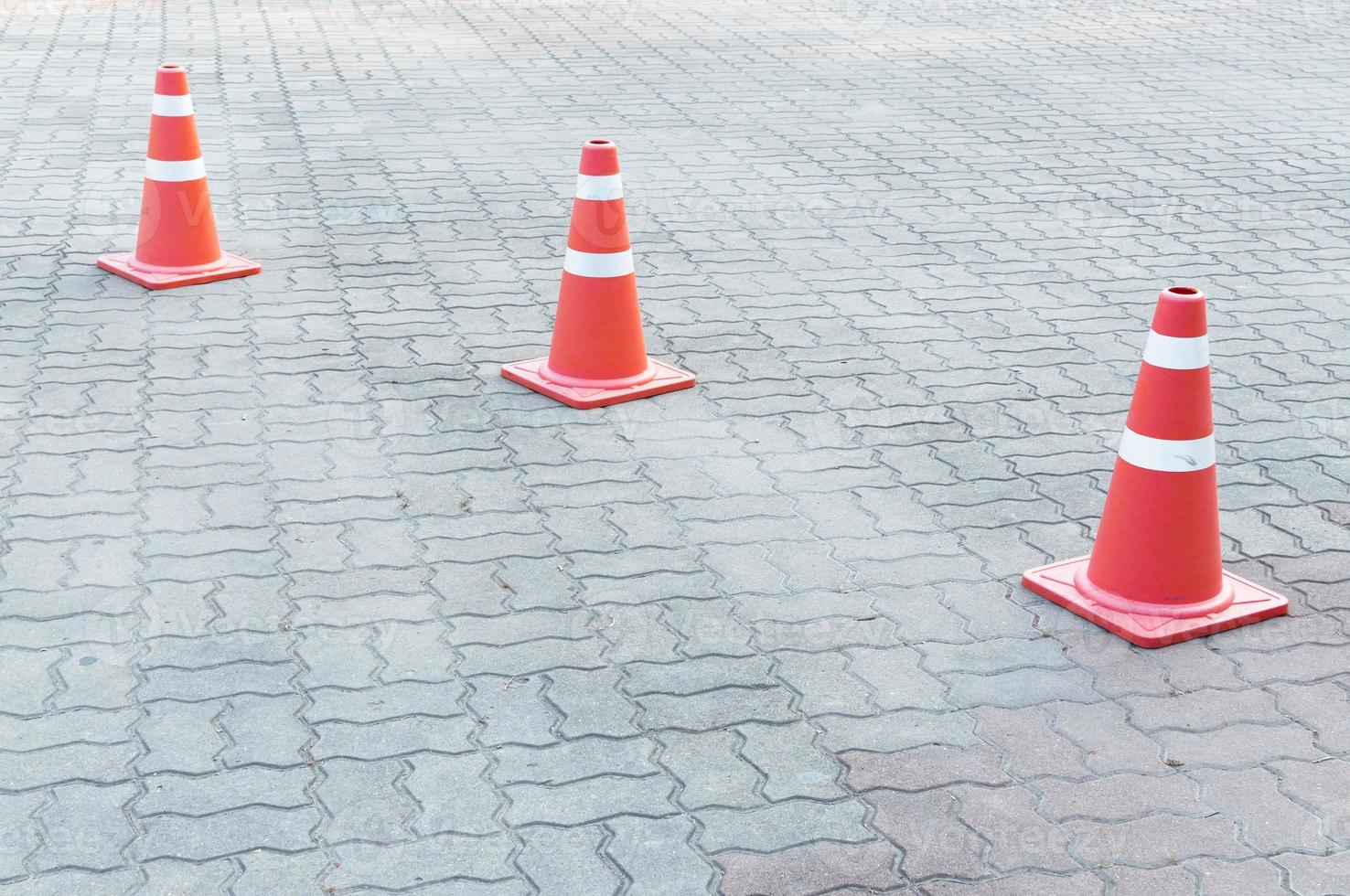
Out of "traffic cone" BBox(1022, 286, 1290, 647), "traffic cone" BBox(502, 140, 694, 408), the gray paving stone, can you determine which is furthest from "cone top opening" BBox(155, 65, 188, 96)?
the gray paving stone

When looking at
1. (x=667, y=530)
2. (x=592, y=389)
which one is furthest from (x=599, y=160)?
(x=667, y=530)

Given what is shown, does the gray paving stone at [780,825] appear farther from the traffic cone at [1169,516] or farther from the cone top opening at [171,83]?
the cone top opening at [171,83]

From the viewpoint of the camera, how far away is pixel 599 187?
5410 mm

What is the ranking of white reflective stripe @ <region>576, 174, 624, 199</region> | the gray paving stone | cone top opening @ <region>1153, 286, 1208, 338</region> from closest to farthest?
the gray paving stone, cone top opening @ <region>1153, 286, 1208, 338</region>, white reflective stripe @ <region>576, 174, 624, 199</region>

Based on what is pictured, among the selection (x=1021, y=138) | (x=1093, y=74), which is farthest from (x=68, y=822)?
(x=1093, y=74)

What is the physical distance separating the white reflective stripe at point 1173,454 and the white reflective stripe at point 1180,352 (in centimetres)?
20

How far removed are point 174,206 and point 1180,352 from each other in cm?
462

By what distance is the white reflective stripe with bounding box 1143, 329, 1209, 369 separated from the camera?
3.86 meters

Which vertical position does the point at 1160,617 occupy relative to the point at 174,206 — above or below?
above

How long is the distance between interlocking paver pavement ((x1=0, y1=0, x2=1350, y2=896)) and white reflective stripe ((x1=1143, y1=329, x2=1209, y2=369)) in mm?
729

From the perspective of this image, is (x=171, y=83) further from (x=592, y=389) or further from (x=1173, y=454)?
(x=1173, y=454)

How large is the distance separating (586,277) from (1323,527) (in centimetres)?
258

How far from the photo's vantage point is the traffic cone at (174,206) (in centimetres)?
673

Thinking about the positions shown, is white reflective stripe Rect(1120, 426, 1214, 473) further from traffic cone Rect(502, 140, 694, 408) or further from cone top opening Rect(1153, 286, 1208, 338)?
traffic cone Rect(502, 140, 694, 408)
